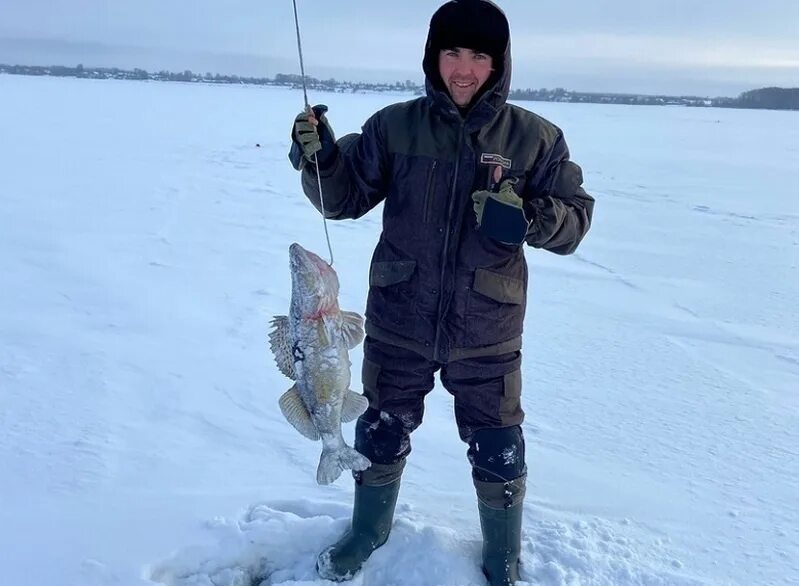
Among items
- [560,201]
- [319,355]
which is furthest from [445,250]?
[319,355]

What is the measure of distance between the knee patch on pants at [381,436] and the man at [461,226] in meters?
0.03

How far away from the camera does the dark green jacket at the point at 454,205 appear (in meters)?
2.49

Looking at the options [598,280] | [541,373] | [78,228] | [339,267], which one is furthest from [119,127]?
[541,373]

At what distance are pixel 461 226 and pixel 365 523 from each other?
130 cm

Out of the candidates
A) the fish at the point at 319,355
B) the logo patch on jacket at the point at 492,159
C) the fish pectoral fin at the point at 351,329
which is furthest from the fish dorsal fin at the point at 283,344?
the logo patch on jacket at the point at 492,159

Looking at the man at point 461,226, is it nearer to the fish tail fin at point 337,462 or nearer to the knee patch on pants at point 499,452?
the knee patch on pants at point 499,452

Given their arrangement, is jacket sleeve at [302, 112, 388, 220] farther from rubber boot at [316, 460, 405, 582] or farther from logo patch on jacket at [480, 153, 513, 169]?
rubber boot at [316, 460, 405, 582]

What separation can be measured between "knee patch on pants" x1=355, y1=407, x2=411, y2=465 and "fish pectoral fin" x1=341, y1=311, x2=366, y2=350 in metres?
0.51

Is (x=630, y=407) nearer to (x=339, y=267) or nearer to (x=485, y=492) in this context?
(x=485, y=492)

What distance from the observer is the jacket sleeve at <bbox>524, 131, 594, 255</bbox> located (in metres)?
2.43

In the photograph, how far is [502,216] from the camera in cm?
228

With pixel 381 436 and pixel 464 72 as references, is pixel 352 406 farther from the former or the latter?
pixel 464 72

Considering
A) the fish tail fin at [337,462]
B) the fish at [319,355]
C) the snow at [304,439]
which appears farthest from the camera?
the snow at [304,439]

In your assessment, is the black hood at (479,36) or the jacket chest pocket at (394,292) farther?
the jacket chest pocket at (394,292)
